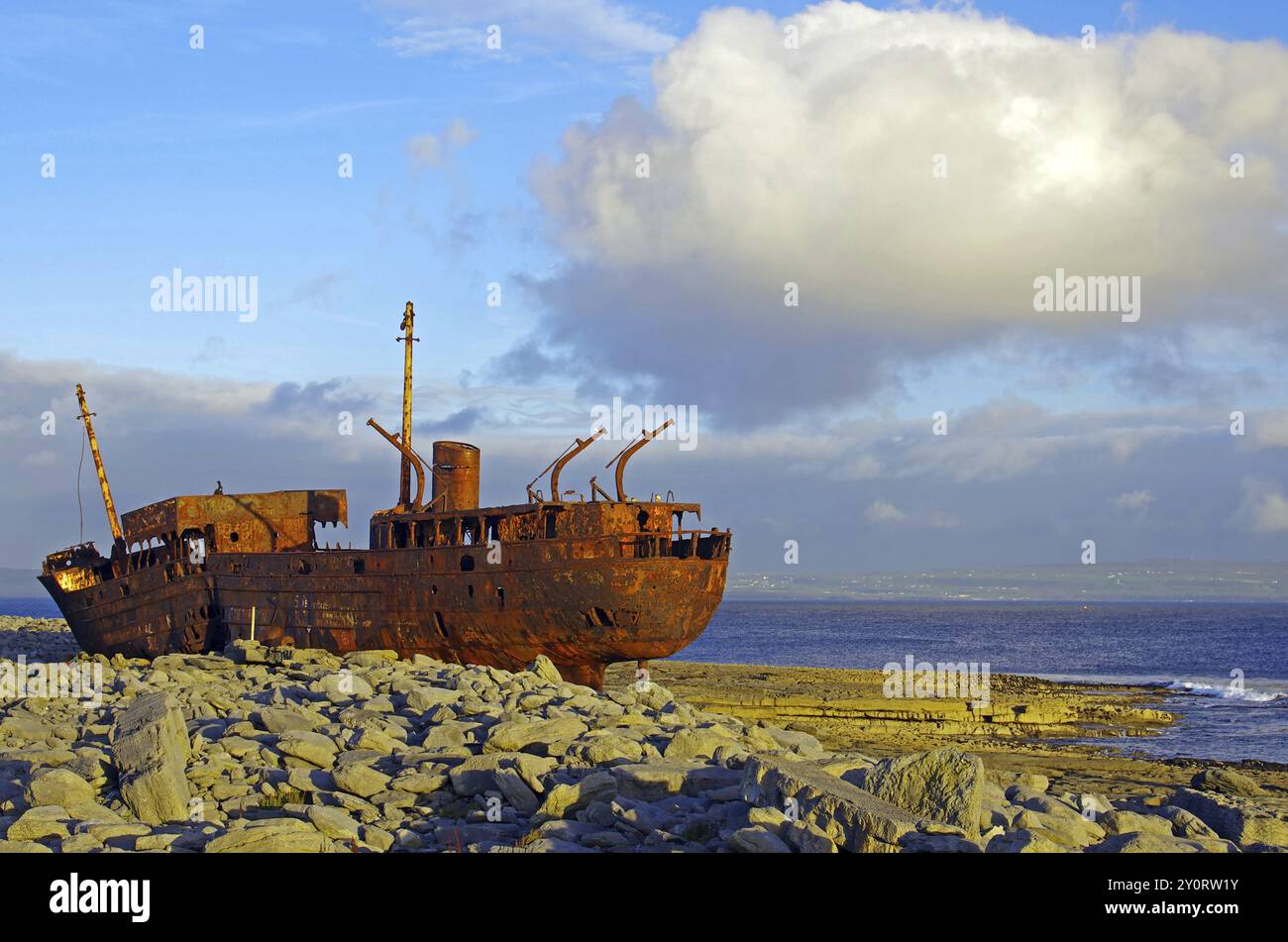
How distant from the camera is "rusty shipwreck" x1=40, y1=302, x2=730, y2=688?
2409 cm

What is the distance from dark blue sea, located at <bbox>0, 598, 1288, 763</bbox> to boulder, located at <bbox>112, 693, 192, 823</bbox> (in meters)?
23.0

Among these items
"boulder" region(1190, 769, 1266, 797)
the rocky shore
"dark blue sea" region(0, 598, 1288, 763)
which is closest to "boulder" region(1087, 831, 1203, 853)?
the rocky shore

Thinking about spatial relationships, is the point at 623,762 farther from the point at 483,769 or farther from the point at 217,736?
the point at 217,736

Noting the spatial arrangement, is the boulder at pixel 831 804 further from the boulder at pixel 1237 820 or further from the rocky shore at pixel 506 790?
the boulder at pixel 1237 820

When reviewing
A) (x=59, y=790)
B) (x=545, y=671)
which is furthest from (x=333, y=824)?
(x=545, y=671)

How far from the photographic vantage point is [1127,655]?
74500 millimetres

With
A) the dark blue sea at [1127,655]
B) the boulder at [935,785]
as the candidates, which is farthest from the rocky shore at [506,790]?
the dark blue sea at [1127,655]

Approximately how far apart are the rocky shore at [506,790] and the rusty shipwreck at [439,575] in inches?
316

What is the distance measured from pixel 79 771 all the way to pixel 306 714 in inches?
125

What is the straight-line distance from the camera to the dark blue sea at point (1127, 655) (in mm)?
32156

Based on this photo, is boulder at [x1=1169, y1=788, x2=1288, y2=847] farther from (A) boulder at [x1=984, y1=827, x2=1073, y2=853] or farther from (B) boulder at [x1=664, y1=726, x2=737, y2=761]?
(B) boulder at [x1=664, y1=726, x2=737, y2=761]

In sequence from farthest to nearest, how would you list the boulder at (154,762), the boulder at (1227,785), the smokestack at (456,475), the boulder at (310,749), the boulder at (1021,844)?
1. the smokestack at (456,475)
2. the boulder at (1227,785)
3. the boulder at (310,749)
4. the boulder at (154,762)
5. the boulder at (1021,844)

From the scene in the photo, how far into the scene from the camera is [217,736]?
1365 centimetres
